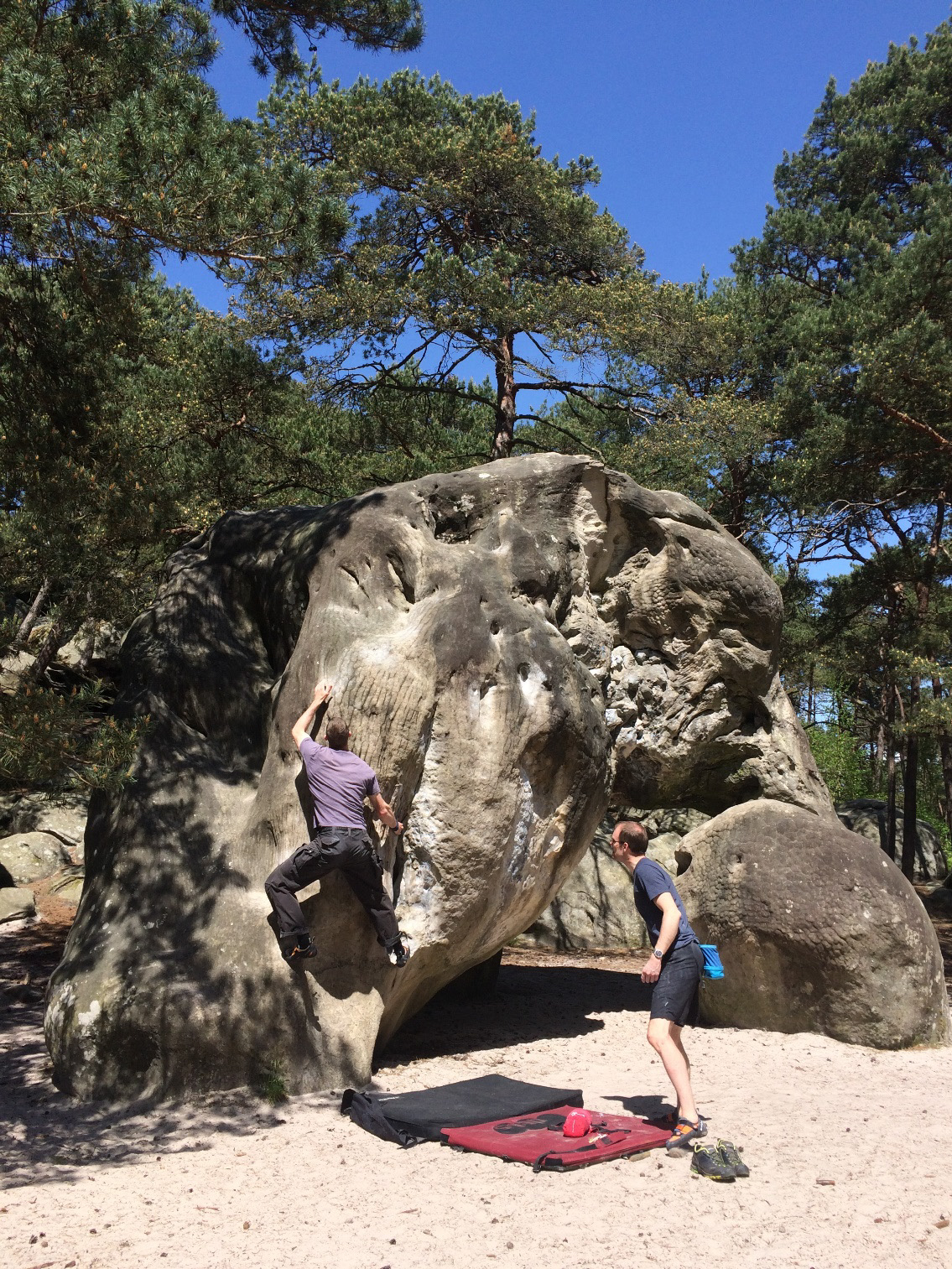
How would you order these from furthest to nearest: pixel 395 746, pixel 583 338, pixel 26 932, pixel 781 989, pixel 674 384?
pixel 674 384 → pixel 583 338 → pixel 26 932 → pixel 781 989 → pixel 395 746

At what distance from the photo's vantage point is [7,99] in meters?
5.05

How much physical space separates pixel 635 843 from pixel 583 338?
9240 mm

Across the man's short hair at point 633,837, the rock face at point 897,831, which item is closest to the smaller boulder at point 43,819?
the man's short hair at point 633,837

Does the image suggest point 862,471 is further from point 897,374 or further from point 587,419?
point 587,419

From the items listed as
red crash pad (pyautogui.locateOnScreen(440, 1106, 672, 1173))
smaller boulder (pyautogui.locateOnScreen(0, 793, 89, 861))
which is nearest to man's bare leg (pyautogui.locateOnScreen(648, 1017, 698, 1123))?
red crash pad (pyautogui.locateOnScreen(440, 1106, 672, 1173))

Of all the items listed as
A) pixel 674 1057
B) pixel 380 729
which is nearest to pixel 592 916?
pixel 380 729

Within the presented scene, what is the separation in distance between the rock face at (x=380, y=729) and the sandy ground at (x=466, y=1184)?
506mm

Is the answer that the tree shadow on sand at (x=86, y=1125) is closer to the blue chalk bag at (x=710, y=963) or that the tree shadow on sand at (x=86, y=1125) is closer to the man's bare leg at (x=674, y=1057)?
the man's bare leg at (x=674, y=1057)

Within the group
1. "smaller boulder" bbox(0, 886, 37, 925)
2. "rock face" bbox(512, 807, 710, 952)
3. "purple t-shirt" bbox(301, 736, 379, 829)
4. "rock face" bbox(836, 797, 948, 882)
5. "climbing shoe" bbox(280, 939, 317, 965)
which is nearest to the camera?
"climbing shoe" bbox(280, 939, 317, 965)

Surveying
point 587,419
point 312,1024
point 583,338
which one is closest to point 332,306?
point 583,338

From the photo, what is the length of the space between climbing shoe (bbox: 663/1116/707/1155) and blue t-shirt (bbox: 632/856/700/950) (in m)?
0.88

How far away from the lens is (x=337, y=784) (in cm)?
621

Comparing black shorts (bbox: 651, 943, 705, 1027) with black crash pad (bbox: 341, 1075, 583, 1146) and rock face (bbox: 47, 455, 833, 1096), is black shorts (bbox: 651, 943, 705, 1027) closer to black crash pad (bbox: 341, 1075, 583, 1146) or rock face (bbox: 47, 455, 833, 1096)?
black crash pad (bbox: 341, 1075, 583, 1146)

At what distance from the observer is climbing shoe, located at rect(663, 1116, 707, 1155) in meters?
5.06
